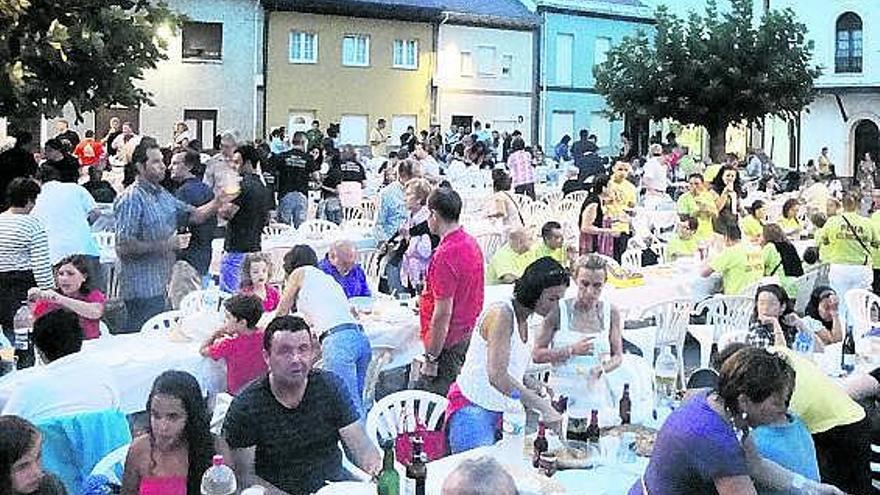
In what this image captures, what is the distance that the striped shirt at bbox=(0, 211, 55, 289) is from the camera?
9234mm

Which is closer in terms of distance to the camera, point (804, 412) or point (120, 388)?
point (804, 412)

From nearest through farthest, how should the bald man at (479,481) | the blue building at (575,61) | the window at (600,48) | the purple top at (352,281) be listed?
the bald man at (479,481), the purple top at (352,281), the blue building at (575,61), the window at (600,48)

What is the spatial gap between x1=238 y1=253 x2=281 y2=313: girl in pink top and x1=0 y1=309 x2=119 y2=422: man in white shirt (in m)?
2.30

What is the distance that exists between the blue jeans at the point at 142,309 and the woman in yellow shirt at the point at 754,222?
601cm

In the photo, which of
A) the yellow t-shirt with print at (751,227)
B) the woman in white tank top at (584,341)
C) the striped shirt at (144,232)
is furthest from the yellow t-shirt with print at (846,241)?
the striped shirt at (144,232)

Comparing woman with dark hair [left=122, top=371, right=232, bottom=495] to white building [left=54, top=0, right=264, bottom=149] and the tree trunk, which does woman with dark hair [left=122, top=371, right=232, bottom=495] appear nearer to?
white building [left=54, top=0, right=264, bottom=149]

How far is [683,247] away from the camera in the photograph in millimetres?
14086

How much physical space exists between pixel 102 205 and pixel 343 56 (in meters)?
20.9

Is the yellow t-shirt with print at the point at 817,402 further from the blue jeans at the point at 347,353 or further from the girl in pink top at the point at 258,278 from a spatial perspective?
the girl in pink top at the point at 258,278

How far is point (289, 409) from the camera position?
570 centimetres

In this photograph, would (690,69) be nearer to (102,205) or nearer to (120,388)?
(102,205)

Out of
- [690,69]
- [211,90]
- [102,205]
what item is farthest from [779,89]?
[102,205]

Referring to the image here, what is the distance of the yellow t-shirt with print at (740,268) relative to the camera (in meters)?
11.6

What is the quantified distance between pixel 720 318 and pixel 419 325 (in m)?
3.00
